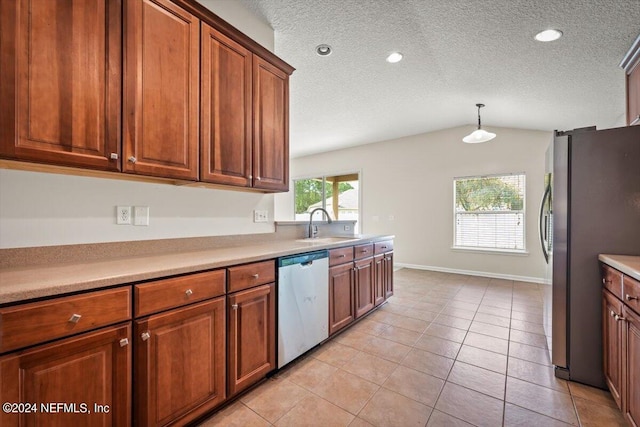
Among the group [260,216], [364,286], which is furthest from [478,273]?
[260,216]

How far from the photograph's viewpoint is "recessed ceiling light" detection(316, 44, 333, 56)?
2676 mm

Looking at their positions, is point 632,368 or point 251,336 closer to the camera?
point 632,368

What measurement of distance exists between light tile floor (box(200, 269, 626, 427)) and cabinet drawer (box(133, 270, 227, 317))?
2.40ft

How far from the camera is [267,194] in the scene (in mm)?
2623

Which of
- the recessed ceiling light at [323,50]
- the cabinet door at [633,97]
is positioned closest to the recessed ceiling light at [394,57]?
the recessed ceiling light at [323,50]

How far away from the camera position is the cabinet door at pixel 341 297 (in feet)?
7.97

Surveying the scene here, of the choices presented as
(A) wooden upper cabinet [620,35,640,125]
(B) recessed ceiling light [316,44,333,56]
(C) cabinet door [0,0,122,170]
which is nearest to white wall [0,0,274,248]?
(C) cabinet door [0,0,122,170]

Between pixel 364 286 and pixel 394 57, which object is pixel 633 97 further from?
pixel 364 286

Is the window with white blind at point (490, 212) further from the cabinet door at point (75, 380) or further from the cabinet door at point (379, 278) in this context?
the cabinet door at point (75, 380)

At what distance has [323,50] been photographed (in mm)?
2736

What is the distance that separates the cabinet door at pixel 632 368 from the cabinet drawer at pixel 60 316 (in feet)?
7.63

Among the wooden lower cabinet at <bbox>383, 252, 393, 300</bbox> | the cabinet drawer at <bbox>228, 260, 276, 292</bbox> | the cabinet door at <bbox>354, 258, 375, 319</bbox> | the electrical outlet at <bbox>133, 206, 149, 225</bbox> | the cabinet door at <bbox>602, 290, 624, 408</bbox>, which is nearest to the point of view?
the cabinet door at <bbox>602, 290, 624, 408</bbox>

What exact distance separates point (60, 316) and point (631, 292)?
98.6 inches

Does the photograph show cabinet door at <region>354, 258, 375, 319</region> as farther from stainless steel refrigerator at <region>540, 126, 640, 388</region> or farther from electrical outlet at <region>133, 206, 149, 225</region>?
electrical outlet at <region>133, 206, 149, 225</region>
